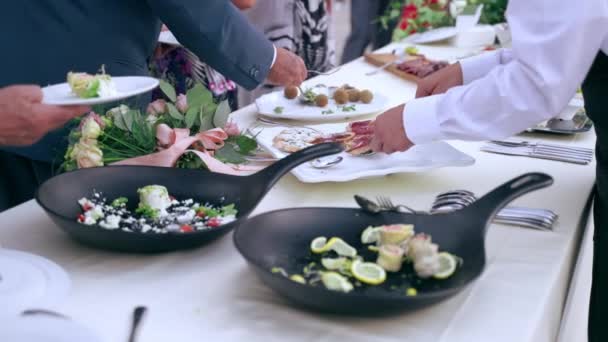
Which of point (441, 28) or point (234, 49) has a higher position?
point (234, 49)

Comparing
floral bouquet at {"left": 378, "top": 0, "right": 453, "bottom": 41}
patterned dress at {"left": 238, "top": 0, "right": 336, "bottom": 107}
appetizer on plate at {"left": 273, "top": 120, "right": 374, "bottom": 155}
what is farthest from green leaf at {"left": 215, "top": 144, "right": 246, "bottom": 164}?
floral bouquet at {"left": 378, "top": 0, "right": 453, "bottom": 41}

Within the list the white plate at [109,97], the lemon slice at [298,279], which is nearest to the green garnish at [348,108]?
the white plate at [109,97]

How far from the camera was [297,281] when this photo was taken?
29.0 inches

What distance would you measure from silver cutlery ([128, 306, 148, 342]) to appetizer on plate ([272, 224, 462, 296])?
152 millimetres

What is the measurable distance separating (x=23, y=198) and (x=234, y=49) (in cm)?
59

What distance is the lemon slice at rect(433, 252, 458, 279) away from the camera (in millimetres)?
811

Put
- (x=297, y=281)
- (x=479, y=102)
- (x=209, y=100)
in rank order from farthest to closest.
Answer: (x=209, y=100) → (x=479, y=102) → (x=297, y=281)

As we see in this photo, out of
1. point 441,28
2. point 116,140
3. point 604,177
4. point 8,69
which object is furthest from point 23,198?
point 441,28

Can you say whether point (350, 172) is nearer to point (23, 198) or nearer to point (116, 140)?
point (116, 140)

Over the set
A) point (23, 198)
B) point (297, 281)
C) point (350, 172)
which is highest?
point (297, 281)

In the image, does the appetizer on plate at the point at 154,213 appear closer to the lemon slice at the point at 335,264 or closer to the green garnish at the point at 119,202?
the green garnish at the point at 119,202

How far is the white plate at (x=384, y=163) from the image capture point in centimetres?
117

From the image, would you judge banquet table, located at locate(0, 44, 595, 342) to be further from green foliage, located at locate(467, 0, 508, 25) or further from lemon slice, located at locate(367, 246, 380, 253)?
green foliage, located at locate(467, 0, 508, 25)

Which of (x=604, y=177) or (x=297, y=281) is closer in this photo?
(x=297, y=281)
